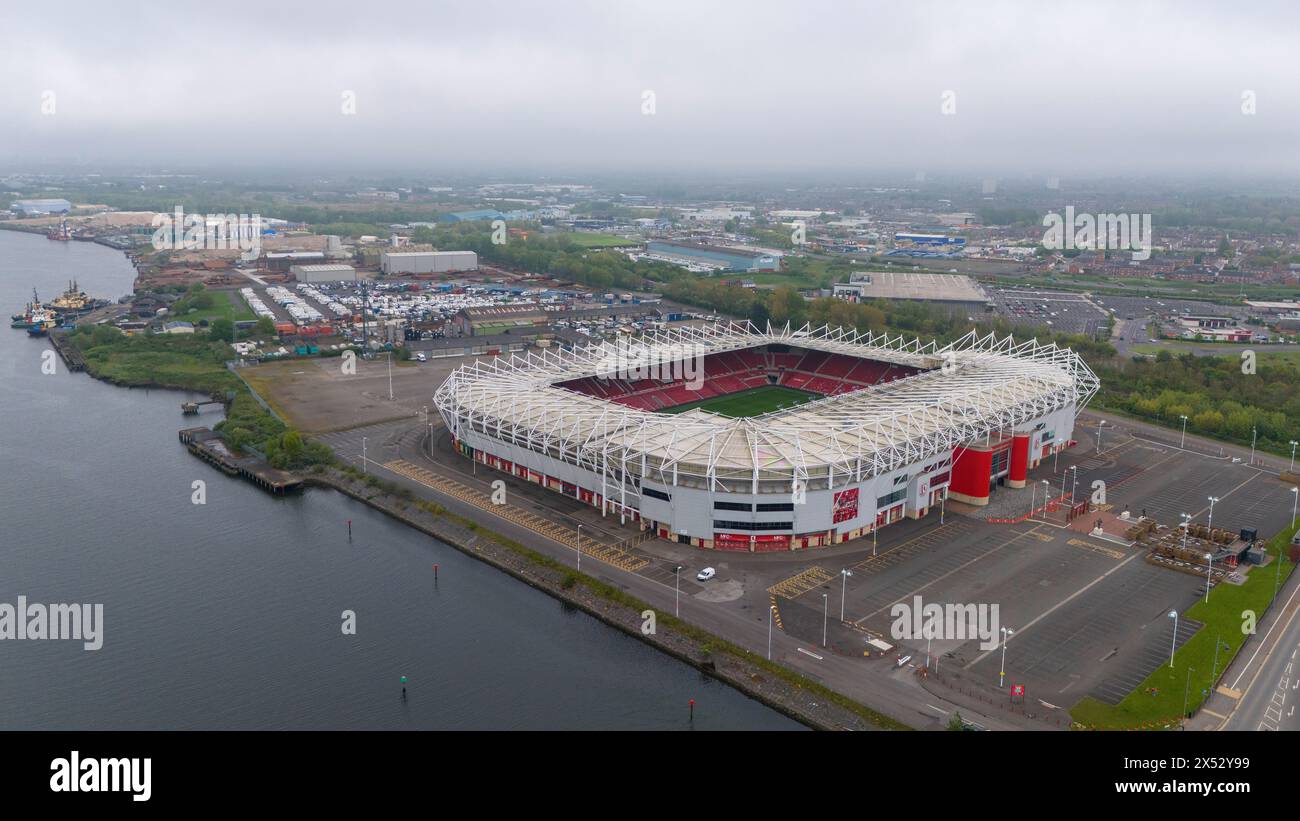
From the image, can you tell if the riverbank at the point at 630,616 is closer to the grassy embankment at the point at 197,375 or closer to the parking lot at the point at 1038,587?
the parking lot at the point at 1038,587

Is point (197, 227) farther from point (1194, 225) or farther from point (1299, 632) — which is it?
point (1194, 225)

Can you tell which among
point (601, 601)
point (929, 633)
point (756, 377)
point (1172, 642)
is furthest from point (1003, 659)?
point (756, 377)

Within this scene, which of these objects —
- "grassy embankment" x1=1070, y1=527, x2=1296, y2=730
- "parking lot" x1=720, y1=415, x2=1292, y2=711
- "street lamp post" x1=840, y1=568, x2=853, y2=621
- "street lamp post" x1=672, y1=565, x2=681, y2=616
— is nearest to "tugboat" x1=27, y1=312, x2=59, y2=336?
"street lamp post" x1=672, y1=565, x2=681, y2=616

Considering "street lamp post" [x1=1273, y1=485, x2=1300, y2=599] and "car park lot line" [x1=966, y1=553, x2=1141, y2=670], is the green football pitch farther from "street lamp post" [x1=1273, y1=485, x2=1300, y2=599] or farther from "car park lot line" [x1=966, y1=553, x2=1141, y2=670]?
"street lamp post" [x1=1273, y1=485, x2=1300, y2=599]

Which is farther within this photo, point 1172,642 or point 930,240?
point 930,240

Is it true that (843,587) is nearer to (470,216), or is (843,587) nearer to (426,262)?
(426,262)
